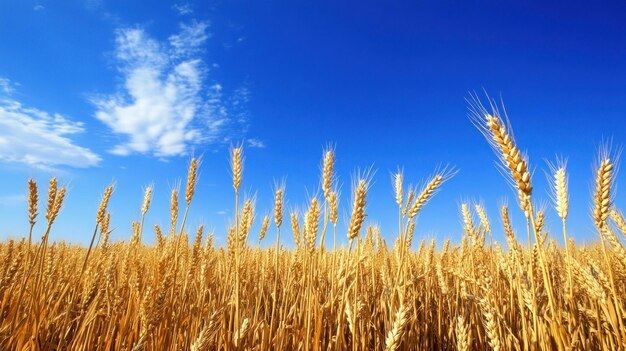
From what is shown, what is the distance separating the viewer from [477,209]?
4652mm

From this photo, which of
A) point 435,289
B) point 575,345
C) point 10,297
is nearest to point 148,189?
point 10,297

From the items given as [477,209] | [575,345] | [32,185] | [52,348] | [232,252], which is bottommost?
[52,348]

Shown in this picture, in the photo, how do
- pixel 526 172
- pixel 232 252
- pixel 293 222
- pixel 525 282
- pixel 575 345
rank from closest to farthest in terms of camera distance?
pixel 526 172, pixel 575 345, pixel 525 282, pixel 232 252, pixel 293 222

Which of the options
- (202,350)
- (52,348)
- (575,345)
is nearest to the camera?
(202,350)

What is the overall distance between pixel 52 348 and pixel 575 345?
3.65 m

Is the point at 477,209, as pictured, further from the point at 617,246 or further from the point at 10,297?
the point at 10,297

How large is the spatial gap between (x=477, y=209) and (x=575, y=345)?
2510 mm

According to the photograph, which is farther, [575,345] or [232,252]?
[232,252]

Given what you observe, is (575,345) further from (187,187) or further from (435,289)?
(187,187)

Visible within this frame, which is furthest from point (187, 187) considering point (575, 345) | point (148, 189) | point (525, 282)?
point (575, 345)

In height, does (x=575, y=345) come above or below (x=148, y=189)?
below

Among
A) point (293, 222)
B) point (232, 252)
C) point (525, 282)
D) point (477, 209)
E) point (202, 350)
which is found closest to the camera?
point (202, 350)

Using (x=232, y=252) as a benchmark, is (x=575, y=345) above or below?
below

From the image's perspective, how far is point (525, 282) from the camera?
9.03 ft
